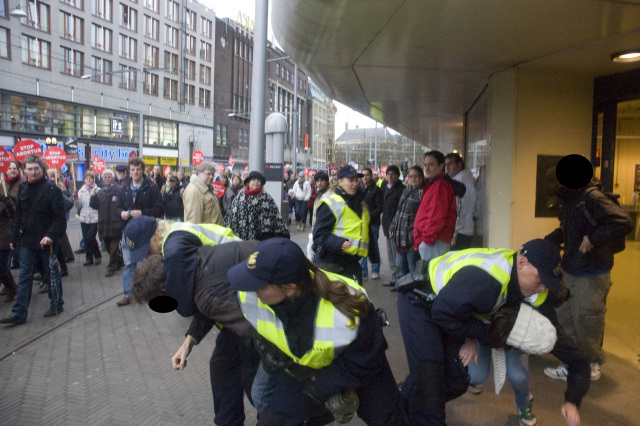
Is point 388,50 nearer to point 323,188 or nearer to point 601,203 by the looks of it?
point 601,203

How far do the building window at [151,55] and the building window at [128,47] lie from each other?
5.60ft

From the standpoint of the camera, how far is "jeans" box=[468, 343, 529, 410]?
3.38 m

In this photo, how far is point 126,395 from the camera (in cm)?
426

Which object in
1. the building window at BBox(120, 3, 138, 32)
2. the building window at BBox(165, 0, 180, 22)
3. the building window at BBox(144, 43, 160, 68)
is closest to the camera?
the building window at BBox(120, 3, 138, 32)

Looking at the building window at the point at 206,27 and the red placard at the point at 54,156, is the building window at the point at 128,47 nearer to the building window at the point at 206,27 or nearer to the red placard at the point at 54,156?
the building window at the point at 206,27

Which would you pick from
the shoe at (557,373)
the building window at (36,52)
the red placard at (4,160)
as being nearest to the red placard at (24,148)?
the red placard at (4,160)

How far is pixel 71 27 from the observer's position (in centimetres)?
3869

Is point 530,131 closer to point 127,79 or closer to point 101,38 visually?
point 101,38

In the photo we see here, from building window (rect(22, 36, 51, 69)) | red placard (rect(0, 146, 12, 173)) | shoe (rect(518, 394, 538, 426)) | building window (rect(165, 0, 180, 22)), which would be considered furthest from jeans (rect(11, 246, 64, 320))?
building window (rect(165, 0, 180, 22))

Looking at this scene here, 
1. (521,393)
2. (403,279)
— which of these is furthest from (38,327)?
(521,393)

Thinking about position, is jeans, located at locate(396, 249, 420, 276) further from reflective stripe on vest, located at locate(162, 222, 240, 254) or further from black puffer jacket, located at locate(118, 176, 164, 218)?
reflective stripe on vest, located at locate(162, 222, 240, 254)

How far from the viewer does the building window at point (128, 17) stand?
44062 millimetres

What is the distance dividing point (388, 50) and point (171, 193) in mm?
5022

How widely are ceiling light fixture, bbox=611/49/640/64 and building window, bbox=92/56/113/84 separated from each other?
42538 millimetres
